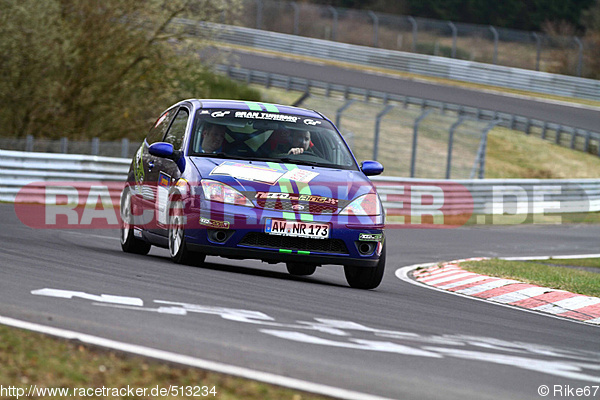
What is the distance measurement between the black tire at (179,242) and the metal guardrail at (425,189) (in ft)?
31.3

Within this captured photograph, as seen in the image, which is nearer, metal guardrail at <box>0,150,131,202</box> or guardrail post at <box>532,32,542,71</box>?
metal guardrail at <box>0,150,131,202</box>

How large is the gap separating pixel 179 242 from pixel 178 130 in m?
1.53

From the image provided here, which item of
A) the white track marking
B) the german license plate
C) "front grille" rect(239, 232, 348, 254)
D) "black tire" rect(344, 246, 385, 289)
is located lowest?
"black tire" rect(344, 246, 385, 289)

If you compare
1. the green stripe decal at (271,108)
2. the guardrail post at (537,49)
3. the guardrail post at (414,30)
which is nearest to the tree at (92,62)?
the green stripe decal at (271,108)

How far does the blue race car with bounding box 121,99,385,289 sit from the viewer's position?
873 centimetres

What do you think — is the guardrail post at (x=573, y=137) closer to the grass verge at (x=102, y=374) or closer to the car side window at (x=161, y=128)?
the car side window at (x=161, y=128)

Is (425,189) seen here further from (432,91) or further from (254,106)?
(432,91)

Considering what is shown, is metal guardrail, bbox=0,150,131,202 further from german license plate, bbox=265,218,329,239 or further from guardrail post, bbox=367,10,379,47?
guardrail post, bbox=367,10,379,47

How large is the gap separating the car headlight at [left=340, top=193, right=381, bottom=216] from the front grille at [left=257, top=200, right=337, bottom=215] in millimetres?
201

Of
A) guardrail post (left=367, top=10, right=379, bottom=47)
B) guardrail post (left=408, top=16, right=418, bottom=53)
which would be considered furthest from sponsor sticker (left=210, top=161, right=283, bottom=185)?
guardrail post (left=367, top=10, right=379, bottom=47)

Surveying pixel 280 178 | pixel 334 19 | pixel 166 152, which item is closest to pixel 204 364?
pixel 280 178

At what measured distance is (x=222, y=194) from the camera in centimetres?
877

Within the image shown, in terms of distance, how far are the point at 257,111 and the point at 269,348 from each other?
502 cm

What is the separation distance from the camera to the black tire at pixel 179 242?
9.01 metres
